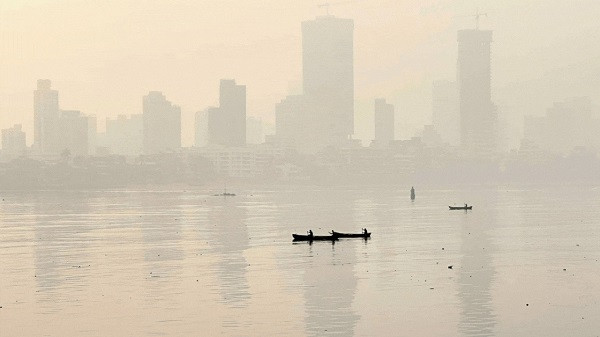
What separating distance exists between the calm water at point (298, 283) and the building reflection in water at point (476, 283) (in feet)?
0.32

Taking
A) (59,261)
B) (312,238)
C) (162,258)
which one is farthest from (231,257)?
(312,238)

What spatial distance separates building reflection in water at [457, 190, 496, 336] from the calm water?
0.32ft

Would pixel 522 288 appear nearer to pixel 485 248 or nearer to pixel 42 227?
pixel 485 248

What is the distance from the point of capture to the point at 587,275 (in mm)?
72312

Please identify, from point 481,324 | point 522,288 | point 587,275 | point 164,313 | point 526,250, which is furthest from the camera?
point 526,250

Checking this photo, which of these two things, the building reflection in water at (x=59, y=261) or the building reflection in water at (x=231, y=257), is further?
the building reflection in water at (x=59, y=261)

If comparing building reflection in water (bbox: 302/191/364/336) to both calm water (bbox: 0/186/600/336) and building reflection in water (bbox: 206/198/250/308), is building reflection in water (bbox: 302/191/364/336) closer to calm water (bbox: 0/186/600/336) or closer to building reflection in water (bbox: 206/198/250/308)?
calm water (bbox: 0/186/600/336)

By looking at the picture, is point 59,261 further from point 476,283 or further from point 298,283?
point 476,283

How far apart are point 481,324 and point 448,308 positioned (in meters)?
4.87

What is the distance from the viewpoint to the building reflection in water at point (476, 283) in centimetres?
5213

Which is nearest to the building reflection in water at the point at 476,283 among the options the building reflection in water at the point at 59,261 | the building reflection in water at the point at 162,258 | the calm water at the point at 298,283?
the calm water at the point at 298,283

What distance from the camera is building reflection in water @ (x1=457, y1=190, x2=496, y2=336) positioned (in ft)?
171

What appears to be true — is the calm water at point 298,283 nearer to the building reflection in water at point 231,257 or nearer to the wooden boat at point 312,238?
the building reflection in water at point 231,257

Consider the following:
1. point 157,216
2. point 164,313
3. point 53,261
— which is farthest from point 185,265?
point 157,216
